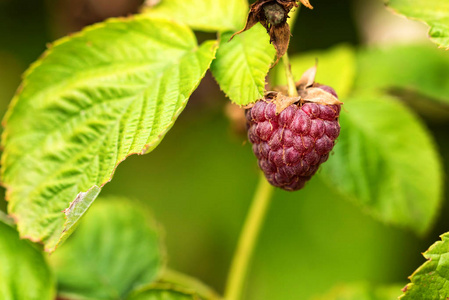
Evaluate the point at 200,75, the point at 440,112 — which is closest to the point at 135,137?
the point at 200,75

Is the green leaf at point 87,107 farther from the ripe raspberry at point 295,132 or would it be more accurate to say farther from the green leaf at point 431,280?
the green leaf at point 431,280

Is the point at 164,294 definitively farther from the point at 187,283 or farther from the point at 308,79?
the point at 308,79

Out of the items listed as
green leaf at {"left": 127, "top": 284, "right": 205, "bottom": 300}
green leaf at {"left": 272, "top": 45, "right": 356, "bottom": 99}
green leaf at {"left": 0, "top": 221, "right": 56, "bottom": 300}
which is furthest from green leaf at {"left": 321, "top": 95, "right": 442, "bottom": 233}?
green leaf at {"left": 0, "top": 221, "right": 56, "bottom": 300}

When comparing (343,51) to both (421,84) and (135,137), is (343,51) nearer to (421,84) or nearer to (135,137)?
(421,84)

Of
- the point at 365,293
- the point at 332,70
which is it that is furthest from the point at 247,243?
the point at 332,70

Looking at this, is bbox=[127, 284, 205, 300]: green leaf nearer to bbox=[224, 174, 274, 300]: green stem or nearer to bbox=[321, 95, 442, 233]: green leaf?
bbox=[224, 174, 274, 300]: green stem
